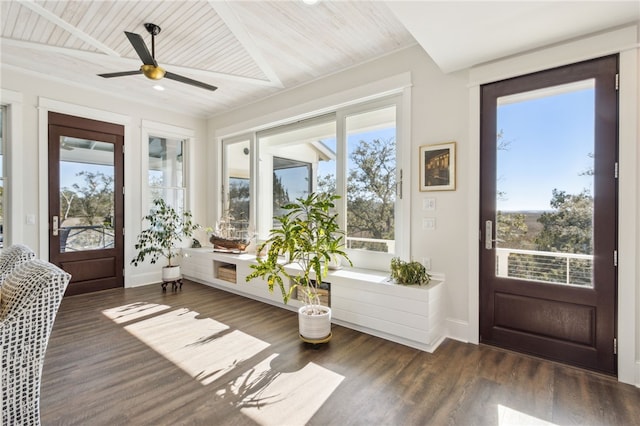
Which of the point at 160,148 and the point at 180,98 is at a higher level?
the point at 180,98

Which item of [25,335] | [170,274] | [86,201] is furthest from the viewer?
[170,274]

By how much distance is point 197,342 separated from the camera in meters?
2.76

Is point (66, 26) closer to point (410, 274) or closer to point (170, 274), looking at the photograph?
point (170, 274)

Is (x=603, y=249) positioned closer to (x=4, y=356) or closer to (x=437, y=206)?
(x=437, y=206)

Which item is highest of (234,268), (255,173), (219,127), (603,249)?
(219,127)

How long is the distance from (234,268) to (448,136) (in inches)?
135

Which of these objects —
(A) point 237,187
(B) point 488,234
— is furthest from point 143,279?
(B) point 488,234

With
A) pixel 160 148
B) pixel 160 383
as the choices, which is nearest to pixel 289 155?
pixel 160 148

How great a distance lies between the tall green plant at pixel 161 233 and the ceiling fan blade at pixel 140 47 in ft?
8.52

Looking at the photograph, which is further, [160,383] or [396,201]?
[396,201]

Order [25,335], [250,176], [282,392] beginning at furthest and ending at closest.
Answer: [250,176] → [282,392] → [25,335]

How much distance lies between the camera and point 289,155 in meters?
4.62

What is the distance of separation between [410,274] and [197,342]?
2042mm

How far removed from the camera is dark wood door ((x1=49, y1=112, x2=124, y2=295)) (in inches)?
162
